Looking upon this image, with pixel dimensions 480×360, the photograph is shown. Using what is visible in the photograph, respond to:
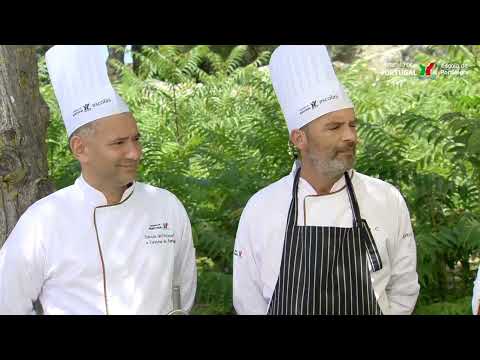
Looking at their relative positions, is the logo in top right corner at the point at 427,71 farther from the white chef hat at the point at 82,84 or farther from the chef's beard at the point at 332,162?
the white chef hat at the point at 82,84

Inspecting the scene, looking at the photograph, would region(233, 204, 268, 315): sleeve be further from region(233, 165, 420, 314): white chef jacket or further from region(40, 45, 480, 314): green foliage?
region(40, 45, 480, 314): green foliage

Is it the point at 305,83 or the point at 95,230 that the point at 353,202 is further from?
the point at 95,230

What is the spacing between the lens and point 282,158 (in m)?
4.86

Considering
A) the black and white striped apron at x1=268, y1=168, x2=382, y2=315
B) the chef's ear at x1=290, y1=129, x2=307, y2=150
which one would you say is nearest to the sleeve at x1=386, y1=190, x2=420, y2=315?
the black and white striped apron at x1=268, y1=168, x2=382, y2=315

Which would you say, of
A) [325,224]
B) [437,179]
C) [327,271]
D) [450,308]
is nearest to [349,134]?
[325,224]

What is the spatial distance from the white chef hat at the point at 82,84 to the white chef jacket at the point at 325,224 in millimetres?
717

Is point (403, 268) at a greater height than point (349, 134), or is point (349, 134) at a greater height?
point (349, 134)

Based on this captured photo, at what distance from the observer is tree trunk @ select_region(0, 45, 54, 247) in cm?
321

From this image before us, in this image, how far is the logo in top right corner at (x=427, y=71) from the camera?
6523mm

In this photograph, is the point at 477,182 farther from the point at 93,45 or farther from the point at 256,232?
the point at 93,45

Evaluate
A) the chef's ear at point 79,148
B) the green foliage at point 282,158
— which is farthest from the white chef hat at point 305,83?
the green foliage at point 282,158

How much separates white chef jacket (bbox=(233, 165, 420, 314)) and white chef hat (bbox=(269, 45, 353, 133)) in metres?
0.28

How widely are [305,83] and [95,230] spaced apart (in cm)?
105

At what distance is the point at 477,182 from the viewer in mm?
4543
